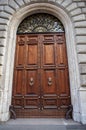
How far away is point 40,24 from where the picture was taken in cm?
621

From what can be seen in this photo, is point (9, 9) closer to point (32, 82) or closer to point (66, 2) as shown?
point (66, 2)

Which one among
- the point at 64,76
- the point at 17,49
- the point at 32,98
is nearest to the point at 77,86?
the point at 64,76

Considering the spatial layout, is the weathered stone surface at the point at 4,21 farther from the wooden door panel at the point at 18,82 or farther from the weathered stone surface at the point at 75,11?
the weathered stone surface at the point at 75,11

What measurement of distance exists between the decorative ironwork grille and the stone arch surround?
269mm

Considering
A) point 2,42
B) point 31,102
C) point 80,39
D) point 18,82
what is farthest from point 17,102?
point 80,39

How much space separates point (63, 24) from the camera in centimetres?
595

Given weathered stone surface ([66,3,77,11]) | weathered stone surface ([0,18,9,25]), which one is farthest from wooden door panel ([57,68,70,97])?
weathered stone surface ([0,18,9,25])

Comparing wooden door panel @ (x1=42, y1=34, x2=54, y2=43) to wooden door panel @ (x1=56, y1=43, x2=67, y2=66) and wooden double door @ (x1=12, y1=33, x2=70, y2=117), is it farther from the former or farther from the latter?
wooden door panel @ (x1=56, y1=43, x2=67, y2=66)

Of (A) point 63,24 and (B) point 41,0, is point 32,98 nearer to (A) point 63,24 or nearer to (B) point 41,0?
(A) point 63,24

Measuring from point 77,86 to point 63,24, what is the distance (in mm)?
2894

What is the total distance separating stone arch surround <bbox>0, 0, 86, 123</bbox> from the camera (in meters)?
4.71

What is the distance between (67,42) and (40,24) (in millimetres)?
1635

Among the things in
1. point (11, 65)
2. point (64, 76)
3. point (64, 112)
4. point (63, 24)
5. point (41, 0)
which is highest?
point (41, 0)

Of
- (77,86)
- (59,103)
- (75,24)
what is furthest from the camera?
(75,24)
